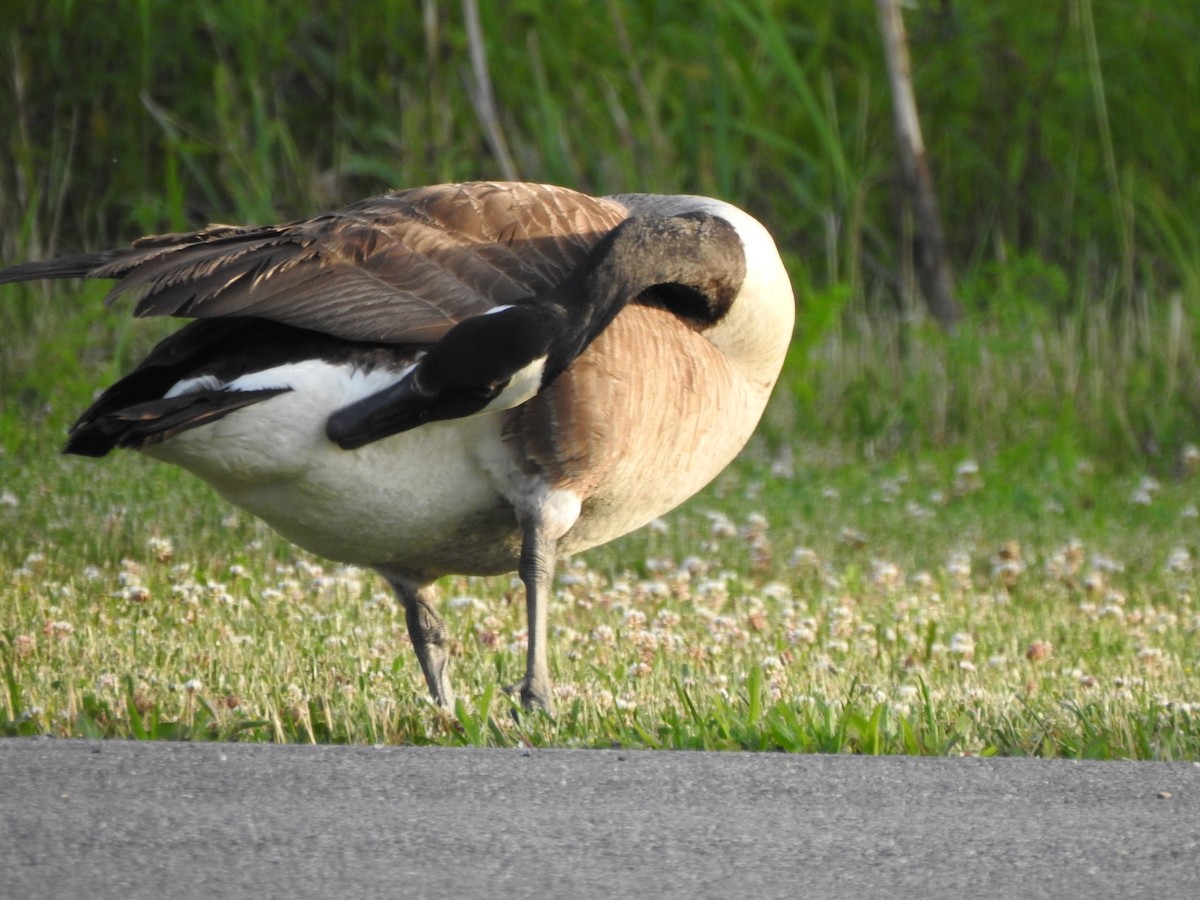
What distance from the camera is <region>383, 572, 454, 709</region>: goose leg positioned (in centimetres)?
422

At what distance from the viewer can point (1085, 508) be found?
25.9ft

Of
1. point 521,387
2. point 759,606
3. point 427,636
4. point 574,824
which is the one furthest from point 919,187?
point 574,824

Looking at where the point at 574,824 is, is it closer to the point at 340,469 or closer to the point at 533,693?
the point at 533,693

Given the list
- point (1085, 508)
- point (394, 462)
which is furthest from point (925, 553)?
point (394, 462)

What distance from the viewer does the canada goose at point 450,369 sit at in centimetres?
369

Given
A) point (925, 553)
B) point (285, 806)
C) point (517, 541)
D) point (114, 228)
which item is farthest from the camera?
point (114, 228)

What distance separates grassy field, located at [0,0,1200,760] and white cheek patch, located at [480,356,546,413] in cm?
62

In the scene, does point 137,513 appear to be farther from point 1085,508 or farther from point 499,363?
point 1085,508

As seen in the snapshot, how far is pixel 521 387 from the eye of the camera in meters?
3.73

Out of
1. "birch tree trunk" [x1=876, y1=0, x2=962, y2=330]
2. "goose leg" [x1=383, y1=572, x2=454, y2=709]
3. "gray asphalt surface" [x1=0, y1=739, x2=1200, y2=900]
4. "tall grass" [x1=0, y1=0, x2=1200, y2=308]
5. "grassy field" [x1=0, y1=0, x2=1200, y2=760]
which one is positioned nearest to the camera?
"gray asphalt surface" [x1=0, y1=739, x2=1200, y2=900]

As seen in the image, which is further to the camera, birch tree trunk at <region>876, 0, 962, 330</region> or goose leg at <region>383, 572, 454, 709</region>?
birch tree trunk at <region>876, 0, 962, 330</region>

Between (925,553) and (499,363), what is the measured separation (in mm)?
3531

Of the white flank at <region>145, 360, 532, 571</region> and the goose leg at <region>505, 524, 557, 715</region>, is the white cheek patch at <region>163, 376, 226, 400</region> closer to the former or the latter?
the white flank at <region>145, 360, 532, 571</region>

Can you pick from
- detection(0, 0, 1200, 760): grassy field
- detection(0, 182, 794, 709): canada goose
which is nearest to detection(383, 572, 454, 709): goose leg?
detection(0, 182, 794, 709): canada goose
